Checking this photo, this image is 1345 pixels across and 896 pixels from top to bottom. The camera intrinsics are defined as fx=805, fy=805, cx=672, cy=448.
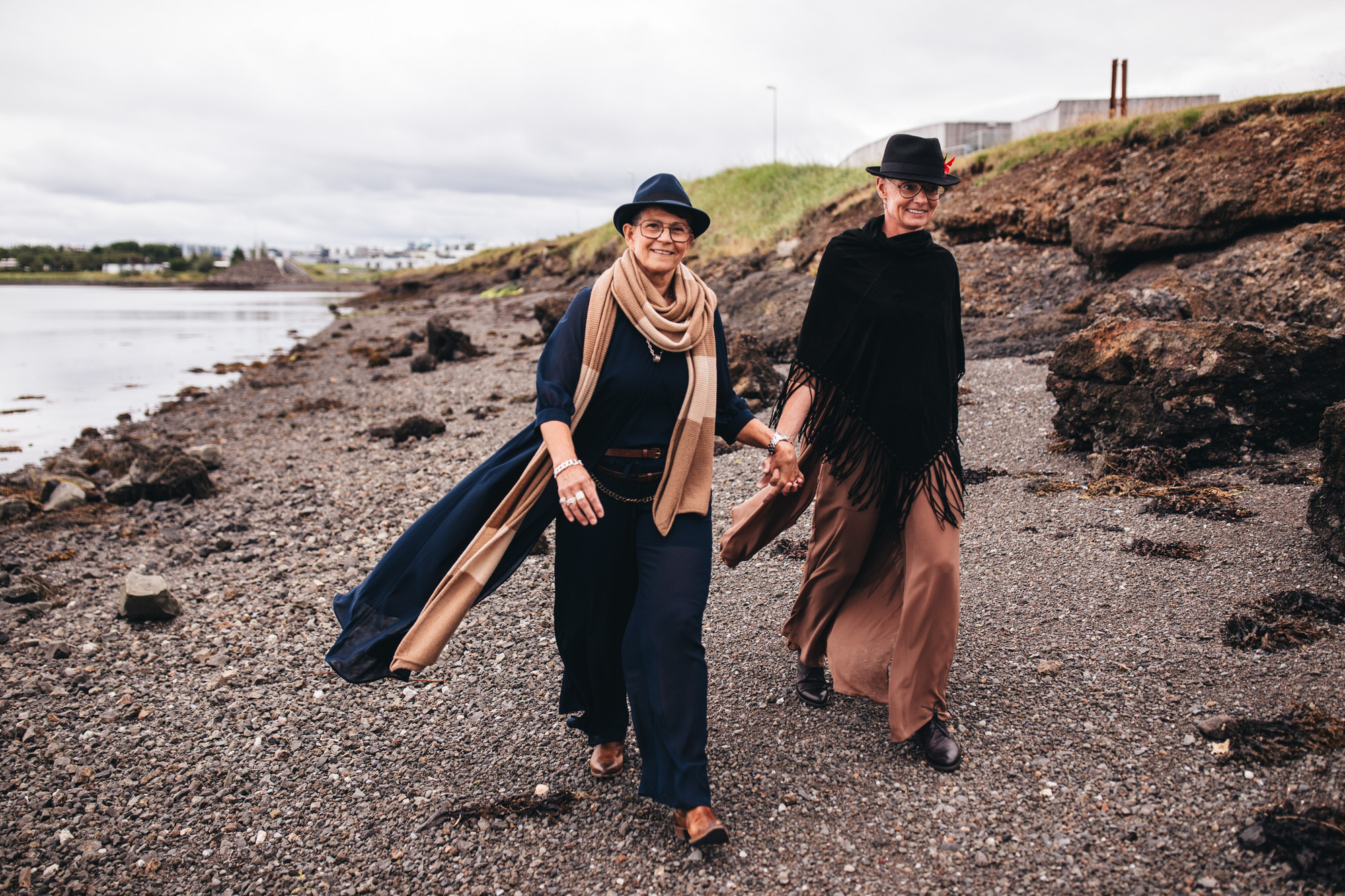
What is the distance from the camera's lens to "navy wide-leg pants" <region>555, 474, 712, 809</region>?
2977 mm

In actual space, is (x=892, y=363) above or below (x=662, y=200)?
below

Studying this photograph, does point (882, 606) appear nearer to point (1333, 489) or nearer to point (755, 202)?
point (1333, 489)

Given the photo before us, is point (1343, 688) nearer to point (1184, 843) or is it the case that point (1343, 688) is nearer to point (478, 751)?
point (1184, 843)

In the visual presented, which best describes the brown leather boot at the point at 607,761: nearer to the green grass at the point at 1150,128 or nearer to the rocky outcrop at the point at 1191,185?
the green grass at the point at 1150,128

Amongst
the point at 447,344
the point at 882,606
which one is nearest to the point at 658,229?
the point at 882,606

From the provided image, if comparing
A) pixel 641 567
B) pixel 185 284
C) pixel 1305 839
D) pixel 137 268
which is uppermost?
pixel 137 268

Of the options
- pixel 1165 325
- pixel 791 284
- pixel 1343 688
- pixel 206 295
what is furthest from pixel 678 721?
pixel 206 295

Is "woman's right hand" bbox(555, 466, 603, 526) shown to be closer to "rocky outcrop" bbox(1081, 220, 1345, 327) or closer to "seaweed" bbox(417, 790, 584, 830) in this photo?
"seaweed" bbox(417, 790, 584, 830)

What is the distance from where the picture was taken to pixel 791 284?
14812 mm

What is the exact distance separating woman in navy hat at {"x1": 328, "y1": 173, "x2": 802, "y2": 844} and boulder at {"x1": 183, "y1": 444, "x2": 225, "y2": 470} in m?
8.99

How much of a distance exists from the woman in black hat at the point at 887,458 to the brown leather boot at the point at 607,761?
1000 mm

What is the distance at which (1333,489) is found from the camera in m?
4.34

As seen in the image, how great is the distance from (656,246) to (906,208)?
1175 millimetres

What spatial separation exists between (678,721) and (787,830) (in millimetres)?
634
